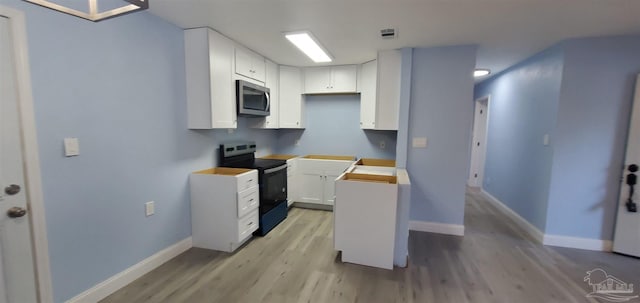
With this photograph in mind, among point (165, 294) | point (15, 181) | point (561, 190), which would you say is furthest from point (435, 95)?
point (15, 181)

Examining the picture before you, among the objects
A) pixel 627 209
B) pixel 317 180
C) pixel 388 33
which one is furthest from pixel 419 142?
pixel 627 209

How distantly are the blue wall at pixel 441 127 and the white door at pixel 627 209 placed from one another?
1.49 metres

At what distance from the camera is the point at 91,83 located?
6.02 ft

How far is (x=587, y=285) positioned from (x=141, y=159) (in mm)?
4002

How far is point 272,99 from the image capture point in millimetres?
3867

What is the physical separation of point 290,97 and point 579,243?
4.12m

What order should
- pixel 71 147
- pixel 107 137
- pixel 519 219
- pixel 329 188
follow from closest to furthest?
1. pixel 71 147
2. pixel 107 137
3. pixel 519 219
4. pixel 329 188

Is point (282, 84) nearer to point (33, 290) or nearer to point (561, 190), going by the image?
point (33, 290)

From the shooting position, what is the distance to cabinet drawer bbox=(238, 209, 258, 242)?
269 cm

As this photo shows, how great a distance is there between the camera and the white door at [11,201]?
144 cm

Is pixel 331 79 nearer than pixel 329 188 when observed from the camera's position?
No

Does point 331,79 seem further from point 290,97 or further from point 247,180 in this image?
point 247,180

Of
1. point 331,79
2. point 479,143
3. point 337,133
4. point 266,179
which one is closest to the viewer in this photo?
point 266,179

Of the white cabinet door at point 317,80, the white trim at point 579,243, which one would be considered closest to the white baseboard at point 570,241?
the white trim at point 579,243
